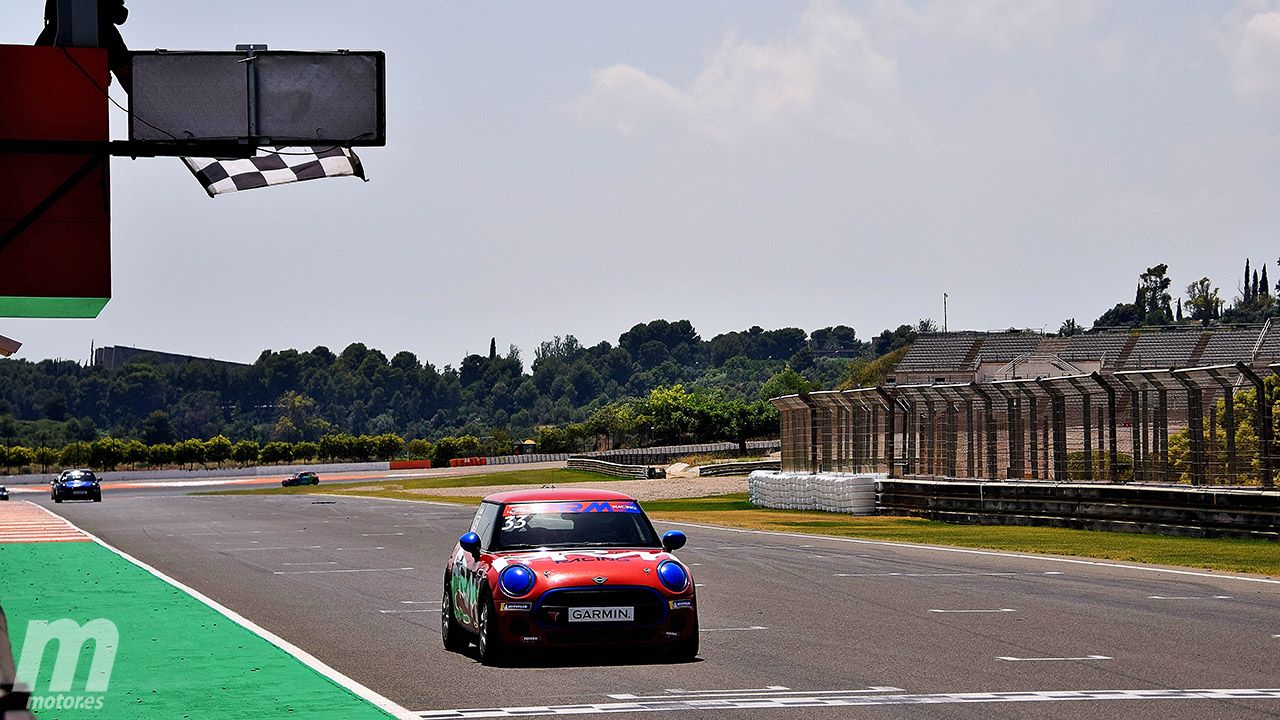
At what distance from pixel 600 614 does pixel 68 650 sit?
5.52 m

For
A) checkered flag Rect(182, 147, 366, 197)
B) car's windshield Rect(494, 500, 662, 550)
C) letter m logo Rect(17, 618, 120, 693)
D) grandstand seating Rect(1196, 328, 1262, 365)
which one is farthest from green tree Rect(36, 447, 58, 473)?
checkered flag Rect(182, 147, 366, 197)

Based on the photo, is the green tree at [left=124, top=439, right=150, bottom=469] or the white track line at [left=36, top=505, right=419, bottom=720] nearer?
the white track line at [left=36, top=505, right=419, bottom=720]

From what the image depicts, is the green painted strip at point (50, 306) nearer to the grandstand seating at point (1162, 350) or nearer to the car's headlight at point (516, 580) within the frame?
the car's headlight at point (516, 580)

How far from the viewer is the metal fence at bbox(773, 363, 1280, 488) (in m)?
25.0

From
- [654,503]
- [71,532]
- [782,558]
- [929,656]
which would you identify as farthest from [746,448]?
[929,656]

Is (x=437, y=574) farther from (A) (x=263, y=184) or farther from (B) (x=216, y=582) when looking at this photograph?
(A) (x=263, y=184)

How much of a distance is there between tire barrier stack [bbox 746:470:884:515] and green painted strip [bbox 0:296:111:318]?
99.1ft

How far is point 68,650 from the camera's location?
1447cm

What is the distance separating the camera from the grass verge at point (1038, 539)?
2222cm

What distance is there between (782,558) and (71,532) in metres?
20.1

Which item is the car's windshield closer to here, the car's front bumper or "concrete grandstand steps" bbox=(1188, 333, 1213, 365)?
the car's front bumper

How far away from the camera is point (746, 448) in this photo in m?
120

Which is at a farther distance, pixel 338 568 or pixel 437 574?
pixel 338 568

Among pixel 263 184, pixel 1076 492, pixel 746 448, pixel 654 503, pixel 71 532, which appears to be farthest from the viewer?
pixel 746 448
